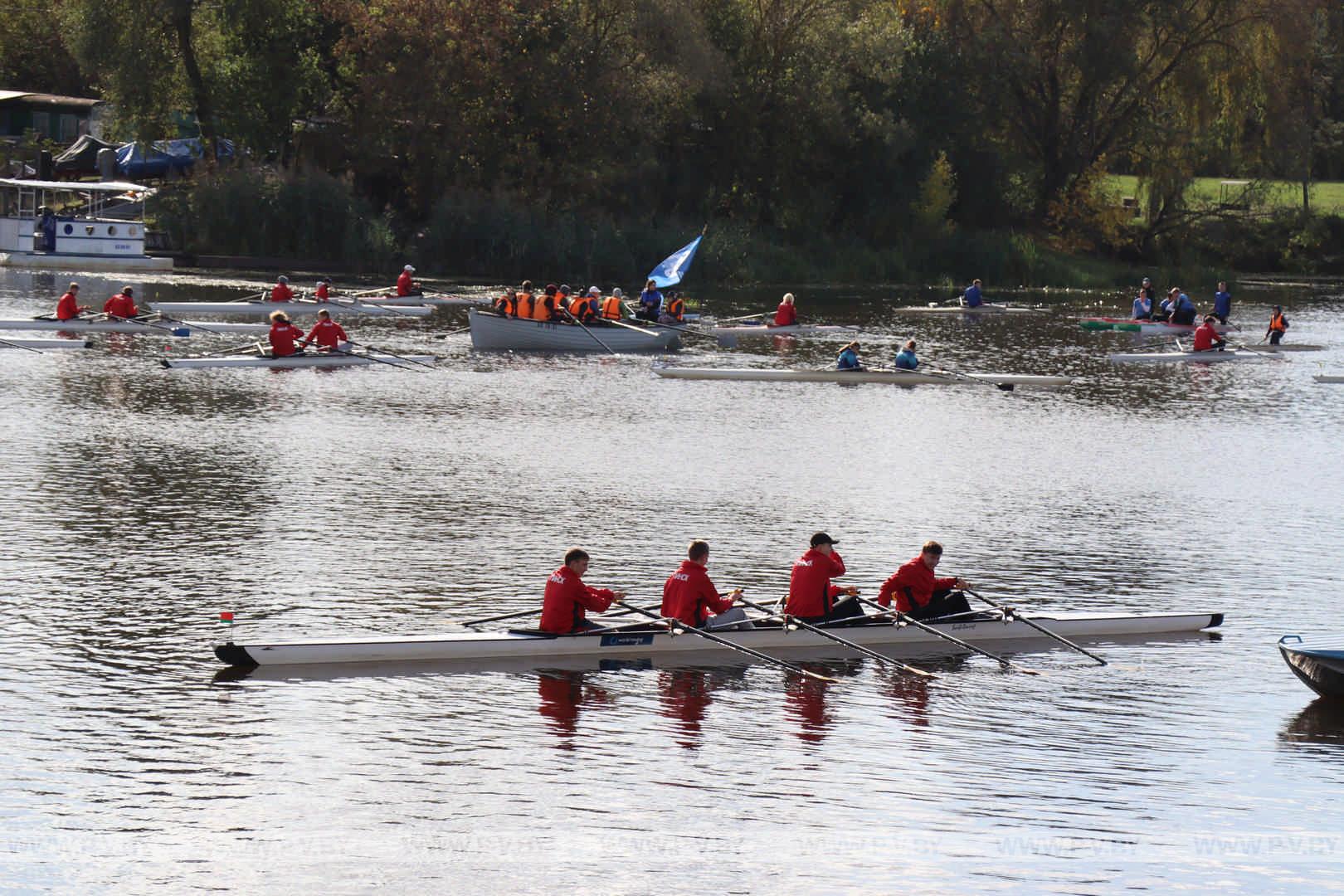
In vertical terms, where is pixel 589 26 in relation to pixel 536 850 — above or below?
above

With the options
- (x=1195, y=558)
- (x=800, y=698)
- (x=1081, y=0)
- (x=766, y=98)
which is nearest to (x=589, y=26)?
(x=766, y=98)

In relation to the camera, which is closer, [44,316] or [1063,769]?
[1063,769]

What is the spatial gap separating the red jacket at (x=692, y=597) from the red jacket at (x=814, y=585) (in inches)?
35.3

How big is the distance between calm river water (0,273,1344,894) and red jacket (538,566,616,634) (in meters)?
0.62

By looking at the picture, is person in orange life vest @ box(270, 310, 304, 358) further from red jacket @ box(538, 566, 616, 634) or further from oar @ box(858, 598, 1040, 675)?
oar @ box(858, 598, 1040, 675)

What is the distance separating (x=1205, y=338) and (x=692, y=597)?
33.7 metres

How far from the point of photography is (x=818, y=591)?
59.7ft

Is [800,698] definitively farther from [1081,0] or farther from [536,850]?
[1081,0]

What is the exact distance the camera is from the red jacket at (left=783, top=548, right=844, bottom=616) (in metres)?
18.1

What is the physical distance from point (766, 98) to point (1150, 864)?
66741mm

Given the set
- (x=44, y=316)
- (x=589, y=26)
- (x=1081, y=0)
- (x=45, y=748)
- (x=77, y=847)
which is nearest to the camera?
(x=77, y=847)

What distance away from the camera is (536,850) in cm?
1281

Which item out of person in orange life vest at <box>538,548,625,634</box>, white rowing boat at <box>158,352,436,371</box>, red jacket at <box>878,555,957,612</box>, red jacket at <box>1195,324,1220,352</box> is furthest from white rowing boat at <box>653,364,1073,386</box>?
person in orange life vest at <box>538,548,625,634</box>

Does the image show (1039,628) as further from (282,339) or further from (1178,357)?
(1178,357)
